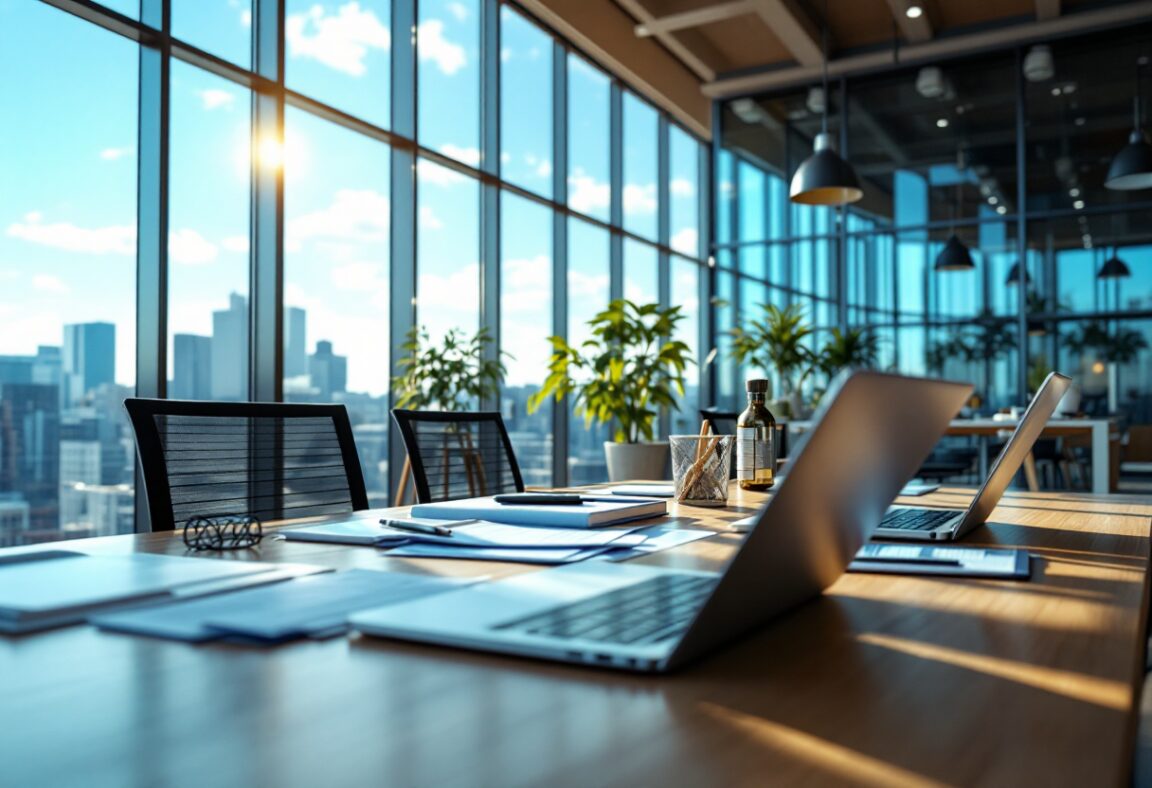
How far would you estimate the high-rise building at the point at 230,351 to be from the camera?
4.15 meters

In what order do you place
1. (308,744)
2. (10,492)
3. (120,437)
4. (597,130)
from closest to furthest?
(308,744)
(10,492)
(120,437)
(597,130)

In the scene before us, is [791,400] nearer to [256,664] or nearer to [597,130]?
[597,130]

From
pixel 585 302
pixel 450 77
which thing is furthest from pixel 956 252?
pixel 450 77

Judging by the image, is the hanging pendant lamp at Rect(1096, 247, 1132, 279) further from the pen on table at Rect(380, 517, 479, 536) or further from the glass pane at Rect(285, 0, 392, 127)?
the pen on table at Rect(380, 517, 479, 536)

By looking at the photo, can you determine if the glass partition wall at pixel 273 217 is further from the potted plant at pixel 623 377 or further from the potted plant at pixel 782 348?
the potted plant at pixel 782 348

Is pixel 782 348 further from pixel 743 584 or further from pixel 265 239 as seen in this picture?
pixel 743 584

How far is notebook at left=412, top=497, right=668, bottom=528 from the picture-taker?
125cm

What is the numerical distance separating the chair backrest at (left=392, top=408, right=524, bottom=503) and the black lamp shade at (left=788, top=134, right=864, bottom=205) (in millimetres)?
3085

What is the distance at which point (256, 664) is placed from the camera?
581 mm

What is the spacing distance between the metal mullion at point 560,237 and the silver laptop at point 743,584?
5.72m

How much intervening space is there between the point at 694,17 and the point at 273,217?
370 centimetres

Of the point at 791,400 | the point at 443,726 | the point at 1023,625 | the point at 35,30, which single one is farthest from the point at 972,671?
the point at 791,400

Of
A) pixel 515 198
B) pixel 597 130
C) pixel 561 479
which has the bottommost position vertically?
pixel 561 479

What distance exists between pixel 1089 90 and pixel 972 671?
831 cm
